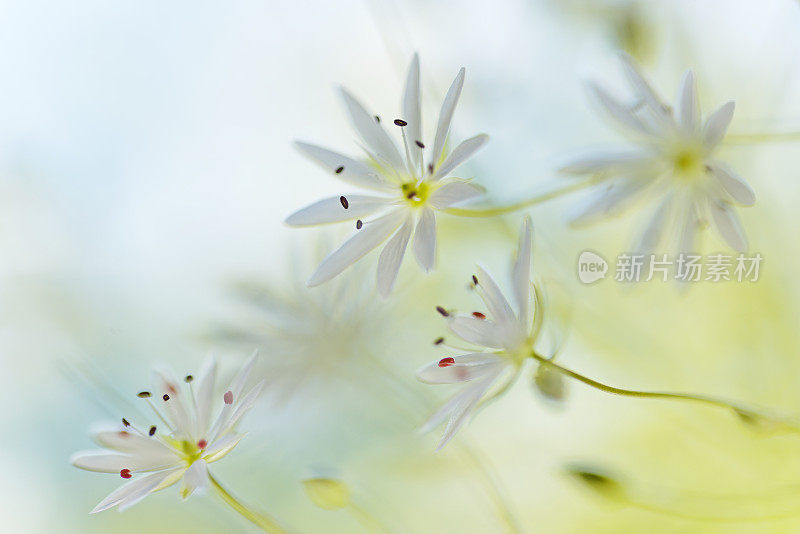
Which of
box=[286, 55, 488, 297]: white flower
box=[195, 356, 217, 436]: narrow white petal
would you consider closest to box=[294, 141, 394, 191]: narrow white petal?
box=[286, 55, 488, 297]: white flower

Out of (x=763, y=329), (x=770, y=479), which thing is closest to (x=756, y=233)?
(x=763, y=329)

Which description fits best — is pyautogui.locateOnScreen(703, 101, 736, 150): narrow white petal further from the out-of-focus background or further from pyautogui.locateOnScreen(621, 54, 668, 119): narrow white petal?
the out-of-focus background

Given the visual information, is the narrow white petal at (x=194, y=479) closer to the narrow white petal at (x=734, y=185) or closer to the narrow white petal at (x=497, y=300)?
the narrow white petal at (x=497, y=300)

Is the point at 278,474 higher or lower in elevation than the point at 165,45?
lower

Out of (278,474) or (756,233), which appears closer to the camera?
(756,233)

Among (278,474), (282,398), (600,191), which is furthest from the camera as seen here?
(278,474)

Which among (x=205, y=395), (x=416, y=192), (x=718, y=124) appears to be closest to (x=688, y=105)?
(x=718, y=124)

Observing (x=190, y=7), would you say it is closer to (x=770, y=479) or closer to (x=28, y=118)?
(x=28, y=118)

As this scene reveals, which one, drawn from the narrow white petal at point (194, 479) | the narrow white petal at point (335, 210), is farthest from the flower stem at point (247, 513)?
the narrow white petal at point (335, 210)
